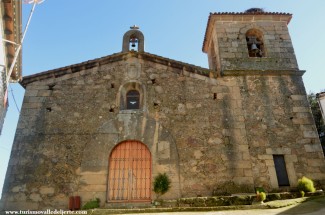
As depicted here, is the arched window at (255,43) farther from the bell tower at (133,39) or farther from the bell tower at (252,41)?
the bell tower at (133,39)

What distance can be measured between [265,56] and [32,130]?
9429mm

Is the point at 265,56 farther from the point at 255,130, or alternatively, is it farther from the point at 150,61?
the point at 150,61

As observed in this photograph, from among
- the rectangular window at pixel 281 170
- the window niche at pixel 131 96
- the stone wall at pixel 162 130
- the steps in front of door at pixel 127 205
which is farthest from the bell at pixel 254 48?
the steps in front of door at pixel 127 205

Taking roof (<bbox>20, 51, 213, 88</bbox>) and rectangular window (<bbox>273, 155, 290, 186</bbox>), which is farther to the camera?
roof (<bbox>20, 51, 213, 88</bbox>)

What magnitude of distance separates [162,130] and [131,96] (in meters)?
1.95

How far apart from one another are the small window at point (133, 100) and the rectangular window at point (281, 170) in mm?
5182

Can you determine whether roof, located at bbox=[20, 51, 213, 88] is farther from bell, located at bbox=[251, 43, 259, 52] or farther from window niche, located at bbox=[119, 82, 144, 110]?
bell, located at bbox=[251, 43, 259, 52]

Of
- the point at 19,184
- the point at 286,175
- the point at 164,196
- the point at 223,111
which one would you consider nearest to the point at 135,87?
the point at 223,111

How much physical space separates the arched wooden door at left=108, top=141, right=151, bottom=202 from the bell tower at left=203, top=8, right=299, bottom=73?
15.2ft

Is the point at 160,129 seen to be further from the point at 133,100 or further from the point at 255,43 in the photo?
the point at 255,43

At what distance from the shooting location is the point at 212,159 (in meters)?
9.56

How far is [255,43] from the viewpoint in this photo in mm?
12289

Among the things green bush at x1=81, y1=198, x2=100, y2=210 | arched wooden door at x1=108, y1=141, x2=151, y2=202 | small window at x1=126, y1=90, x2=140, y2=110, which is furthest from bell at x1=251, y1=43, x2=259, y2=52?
green bush at x1=81, y1=198, x2=100, y2=210

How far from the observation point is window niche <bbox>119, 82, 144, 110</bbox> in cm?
1068
